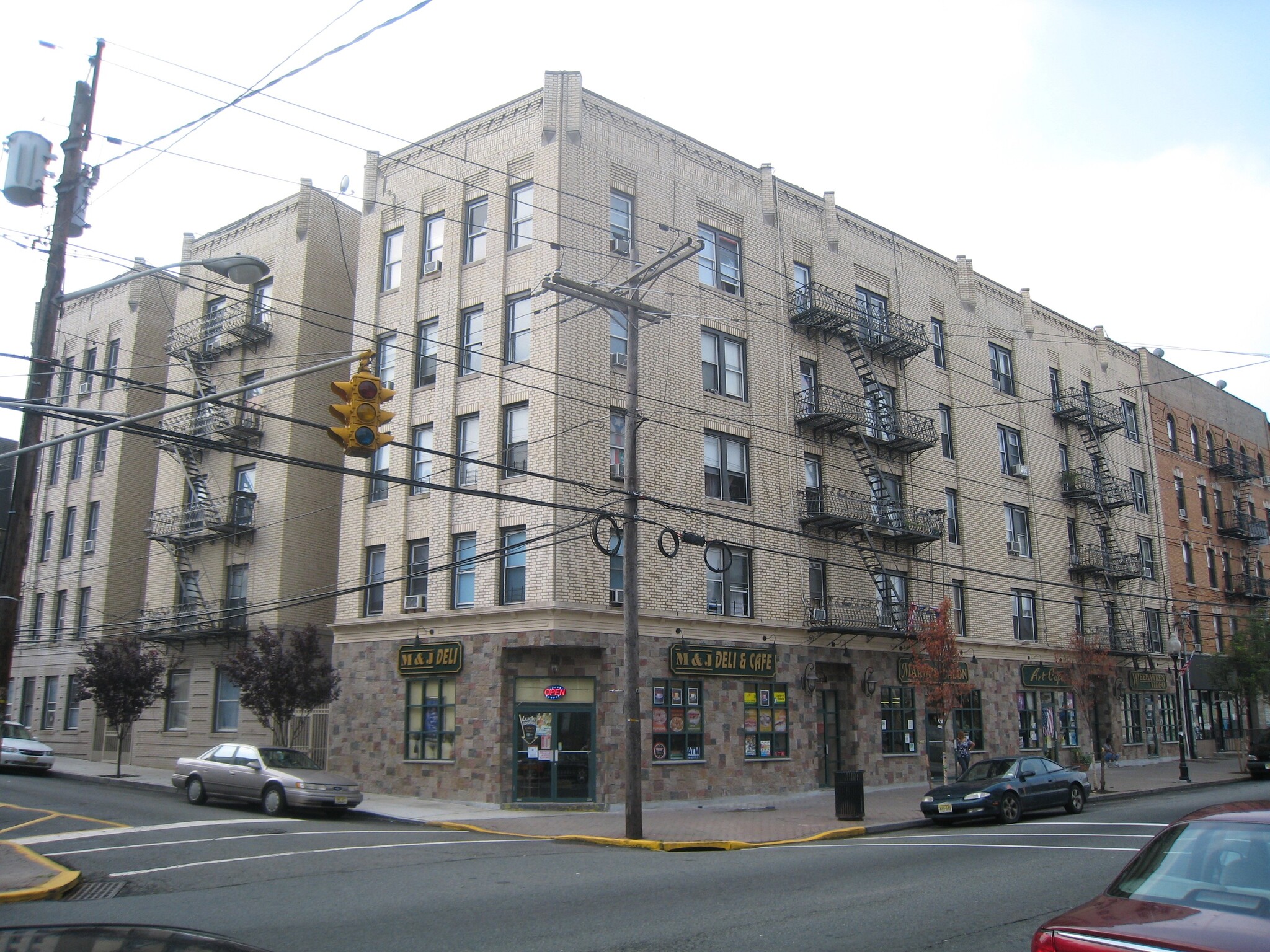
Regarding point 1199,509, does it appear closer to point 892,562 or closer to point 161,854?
point 892,562

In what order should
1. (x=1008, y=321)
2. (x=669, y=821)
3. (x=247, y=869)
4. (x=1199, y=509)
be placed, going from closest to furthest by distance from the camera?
(x=247, y=869) → (x=669, y=821) → (x=1008, y=321) → (x=1199, y=509)

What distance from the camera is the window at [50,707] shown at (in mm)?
36719

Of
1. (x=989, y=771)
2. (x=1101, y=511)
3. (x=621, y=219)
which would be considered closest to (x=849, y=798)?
(x=989, y=771)

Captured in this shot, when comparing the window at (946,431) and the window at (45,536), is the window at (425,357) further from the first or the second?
the window at (45,536)

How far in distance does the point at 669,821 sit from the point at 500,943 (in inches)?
477

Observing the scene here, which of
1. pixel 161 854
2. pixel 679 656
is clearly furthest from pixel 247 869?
pixel 679 656

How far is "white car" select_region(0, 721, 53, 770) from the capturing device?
2839 cm

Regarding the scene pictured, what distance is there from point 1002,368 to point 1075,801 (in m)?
19.3

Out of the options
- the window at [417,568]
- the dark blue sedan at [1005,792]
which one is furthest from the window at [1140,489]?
the window at [417,568]

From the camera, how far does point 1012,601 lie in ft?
116

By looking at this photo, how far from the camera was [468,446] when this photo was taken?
83.7 ft

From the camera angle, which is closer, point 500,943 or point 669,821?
point 500,943

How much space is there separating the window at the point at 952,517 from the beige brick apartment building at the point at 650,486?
93 millimetres

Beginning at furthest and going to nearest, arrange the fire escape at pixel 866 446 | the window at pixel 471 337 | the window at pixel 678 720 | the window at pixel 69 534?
1. the window at pixel 69 534
2. the fire escape at pixel 866 446
3. the window at pixel 471 337
4. the window at pixel 678 720
